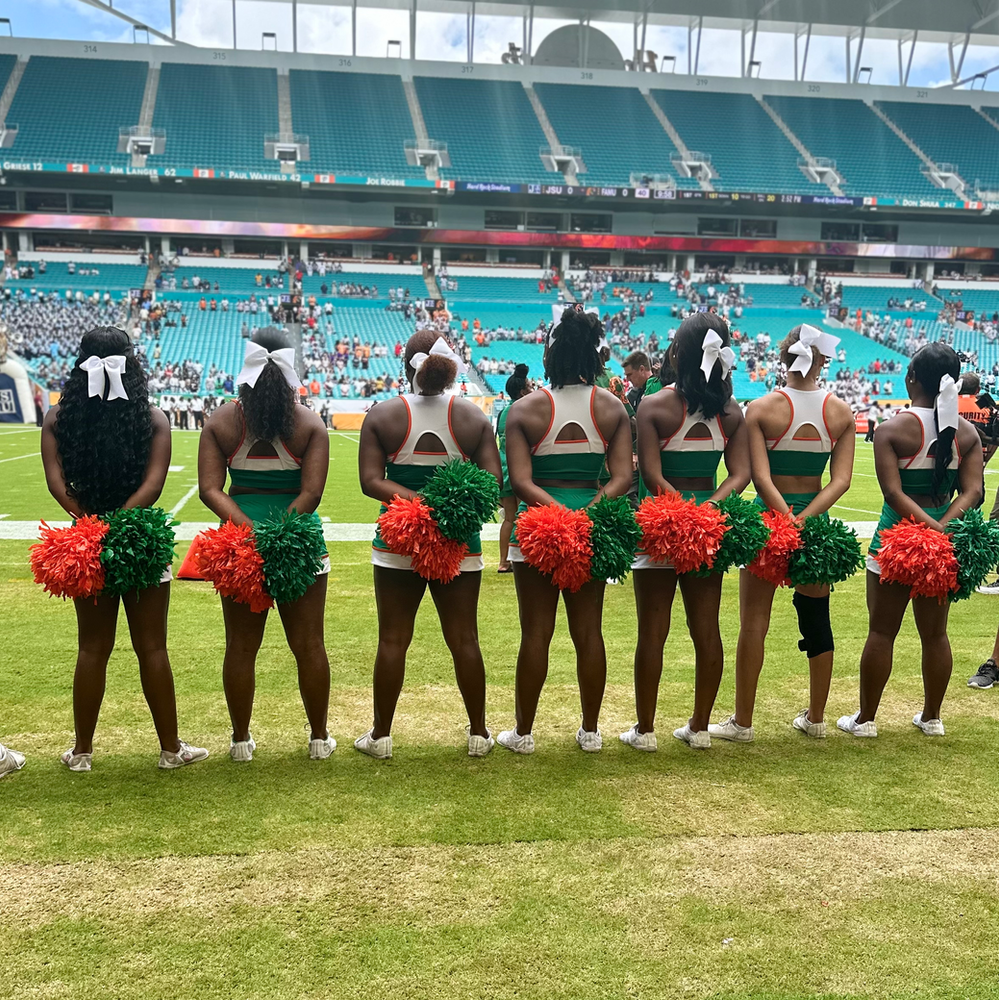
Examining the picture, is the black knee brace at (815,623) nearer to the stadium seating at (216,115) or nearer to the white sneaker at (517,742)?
the white sneaker at (517,742)

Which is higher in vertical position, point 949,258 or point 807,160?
point 807,160

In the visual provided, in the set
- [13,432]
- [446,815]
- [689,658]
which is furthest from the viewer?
[13,432]

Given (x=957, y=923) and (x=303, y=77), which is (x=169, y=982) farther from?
(x=303, y=77)

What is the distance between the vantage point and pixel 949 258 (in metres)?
43.9

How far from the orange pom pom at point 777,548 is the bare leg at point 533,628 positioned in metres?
0.92

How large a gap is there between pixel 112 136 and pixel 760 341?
92.3 ft

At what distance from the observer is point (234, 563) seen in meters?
3.57

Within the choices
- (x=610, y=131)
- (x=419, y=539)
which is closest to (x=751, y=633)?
(x=419, y=539)

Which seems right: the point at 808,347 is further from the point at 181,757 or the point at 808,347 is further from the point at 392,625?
the point at 181,757

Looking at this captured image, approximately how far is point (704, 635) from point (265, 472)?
2.05 meters

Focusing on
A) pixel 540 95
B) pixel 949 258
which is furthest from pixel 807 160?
pixel 540 95

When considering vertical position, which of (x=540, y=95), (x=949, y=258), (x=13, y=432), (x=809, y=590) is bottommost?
(x=13, y=432)

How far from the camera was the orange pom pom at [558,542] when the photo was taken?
3658 mm

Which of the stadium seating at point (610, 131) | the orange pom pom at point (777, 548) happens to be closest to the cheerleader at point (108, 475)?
the orange pom pom at point (777, 548)
